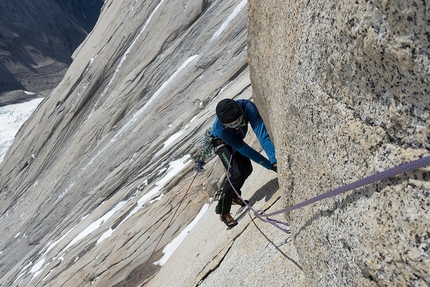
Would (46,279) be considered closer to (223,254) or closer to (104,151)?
(104,151)

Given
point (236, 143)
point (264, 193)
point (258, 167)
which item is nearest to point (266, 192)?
point (264, 193)

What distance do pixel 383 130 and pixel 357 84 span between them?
361mm

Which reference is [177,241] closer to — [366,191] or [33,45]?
[366,191]

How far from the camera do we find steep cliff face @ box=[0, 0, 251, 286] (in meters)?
10.3

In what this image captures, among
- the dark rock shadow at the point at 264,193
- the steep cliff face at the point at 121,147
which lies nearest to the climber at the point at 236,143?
the dark rock shadow at the point at 264,193

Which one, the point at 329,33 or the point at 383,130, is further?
the point at 329,33

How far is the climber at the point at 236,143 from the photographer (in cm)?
490

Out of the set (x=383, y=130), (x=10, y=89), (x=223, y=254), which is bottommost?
(x=223, y=254)

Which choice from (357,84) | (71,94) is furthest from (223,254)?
(71,94)

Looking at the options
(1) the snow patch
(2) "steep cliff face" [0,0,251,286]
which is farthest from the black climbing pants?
(1) the snow patch

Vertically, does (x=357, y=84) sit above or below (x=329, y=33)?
below

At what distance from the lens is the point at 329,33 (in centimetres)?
237

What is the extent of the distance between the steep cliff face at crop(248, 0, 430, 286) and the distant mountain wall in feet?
187

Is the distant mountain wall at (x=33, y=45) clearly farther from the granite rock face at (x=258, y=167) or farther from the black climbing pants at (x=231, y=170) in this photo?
the black climbing pants at (x=231, y=170)
